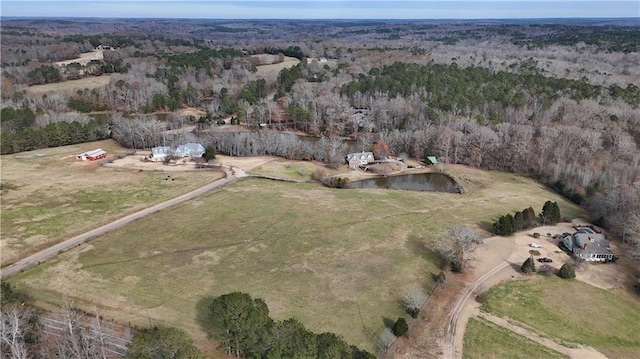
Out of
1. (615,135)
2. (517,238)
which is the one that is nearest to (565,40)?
(615,135)

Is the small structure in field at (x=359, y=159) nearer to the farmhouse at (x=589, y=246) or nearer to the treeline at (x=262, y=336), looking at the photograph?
the farmhouse at (x=589, y=246)

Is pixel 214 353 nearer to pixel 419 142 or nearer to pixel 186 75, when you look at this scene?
pixel 419 142

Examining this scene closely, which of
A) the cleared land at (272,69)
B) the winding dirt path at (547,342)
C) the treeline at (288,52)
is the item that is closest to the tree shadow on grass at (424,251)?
the winding dirt path at (547,342)

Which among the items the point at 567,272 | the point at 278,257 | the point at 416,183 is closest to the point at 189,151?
the point at 416,183

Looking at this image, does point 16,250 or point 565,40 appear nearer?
point 16,250

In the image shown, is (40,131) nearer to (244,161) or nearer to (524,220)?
(244,161)

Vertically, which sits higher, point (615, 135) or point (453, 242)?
point (615, 135)
